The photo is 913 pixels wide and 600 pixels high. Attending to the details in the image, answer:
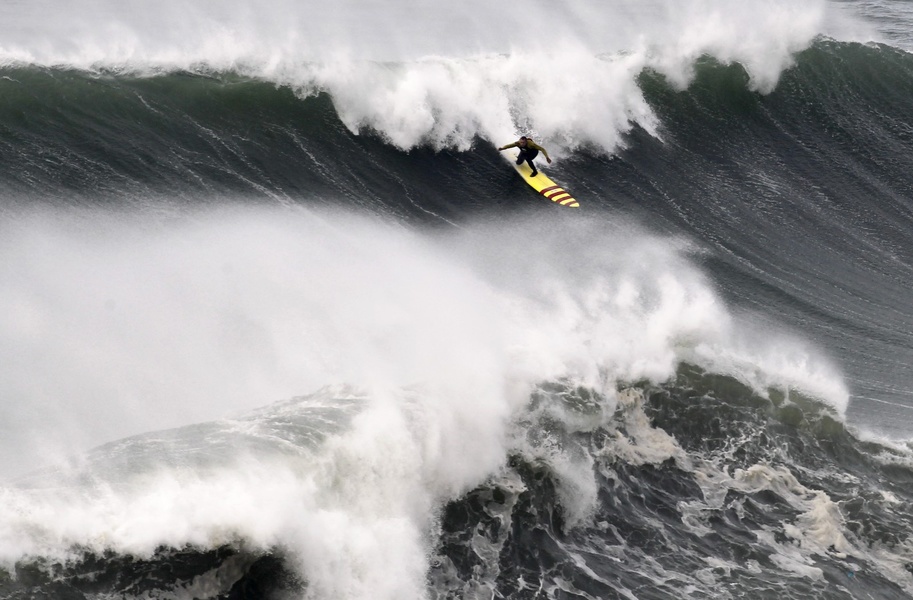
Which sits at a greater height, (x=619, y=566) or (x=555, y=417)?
(x=555, y=417)

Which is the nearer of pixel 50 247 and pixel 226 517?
pixel 226 517

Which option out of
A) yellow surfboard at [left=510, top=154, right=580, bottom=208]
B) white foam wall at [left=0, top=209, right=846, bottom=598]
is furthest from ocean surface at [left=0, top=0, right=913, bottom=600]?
yellow surfboard at [left=510, top=154, right=580, bottom=208]

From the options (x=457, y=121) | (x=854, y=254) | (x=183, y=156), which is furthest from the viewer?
(x=457, y=121)

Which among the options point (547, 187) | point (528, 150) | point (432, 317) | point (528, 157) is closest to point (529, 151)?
point (528, 150)

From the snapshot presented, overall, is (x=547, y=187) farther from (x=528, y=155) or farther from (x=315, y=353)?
(x=315, y=353)

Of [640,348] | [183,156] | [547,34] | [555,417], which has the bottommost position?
[555,417]

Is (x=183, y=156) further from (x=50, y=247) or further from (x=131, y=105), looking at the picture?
(x=50, y=247)

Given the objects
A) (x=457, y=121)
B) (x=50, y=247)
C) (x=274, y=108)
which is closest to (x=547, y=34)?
(x=457, y=121)
